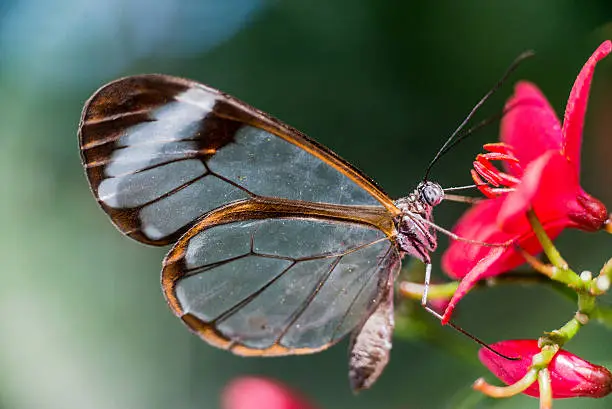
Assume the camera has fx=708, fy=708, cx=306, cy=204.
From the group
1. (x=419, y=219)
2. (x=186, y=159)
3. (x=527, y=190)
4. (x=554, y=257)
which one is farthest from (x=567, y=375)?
(x=186, y=159)

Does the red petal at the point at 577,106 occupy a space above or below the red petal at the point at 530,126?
above

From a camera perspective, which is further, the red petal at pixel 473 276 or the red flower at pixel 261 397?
the red flower at pixel 261 397

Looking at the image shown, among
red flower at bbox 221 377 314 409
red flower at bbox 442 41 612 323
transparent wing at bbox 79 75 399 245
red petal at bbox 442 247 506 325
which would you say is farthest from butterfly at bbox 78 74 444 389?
red flower at bbox 221 377 314 409

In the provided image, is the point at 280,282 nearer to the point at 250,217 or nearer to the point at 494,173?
the point at 250,217

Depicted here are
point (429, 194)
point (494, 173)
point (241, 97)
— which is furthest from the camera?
point (241, 97)

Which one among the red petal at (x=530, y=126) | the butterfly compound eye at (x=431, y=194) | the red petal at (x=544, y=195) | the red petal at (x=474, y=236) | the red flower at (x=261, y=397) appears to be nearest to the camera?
the red petal at (x=544, y=195)

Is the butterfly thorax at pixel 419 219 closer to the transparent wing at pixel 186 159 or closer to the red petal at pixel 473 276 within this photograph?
the transparent wing at pixel 186 159

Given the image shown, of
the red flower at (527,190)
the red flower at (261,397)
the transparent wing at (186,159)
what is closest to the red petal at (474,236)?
the red flower at (527,190)

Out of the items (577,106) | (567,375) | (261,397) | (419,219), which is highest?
(577,106)

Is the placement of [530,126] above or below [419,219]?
above
